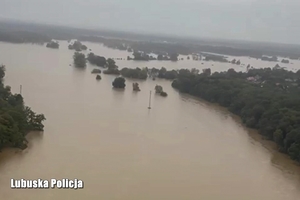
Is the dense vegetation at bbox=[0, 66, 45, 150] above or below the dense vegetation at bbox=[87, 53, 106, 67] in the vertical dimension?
below

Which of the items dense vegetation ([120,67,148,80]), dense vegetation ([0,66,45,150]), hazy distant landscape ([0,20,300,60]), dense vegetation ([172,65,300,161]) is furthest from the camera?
hazy distant landscape ([0,20,300,60])

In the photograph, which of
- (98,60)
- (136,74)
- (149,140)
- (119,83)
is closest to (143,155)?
(149,140)

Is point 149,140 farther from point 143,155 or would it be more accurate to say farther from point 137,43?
point 137,43

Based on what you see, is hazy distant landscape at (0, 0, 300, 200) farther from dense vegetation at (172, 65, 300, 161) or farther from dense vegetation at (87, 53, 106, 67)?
dense vegetation at (87, 53, 106, 67)

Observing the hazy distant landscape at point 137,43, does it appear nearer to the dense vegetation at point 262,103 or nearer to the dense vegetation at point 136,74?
the dense vegetation at point 136,74

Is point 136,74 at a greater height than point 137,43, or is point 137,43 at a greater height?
point 137,43

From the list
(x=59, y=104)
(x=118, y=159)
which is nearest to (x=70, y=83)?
(x=59, y=104)

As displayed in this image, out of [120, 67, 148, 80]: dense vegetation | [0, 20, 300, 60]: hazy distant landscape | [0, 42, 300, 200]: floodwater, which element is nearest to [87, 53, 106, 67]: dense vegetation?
[120, 67, 148, 80]: dense vegetation

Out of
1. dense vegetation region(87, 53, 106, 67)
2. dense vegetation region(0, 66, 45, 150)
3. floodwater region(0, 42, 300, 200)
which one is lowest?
floodwater region(0, 42, 300, 200)
